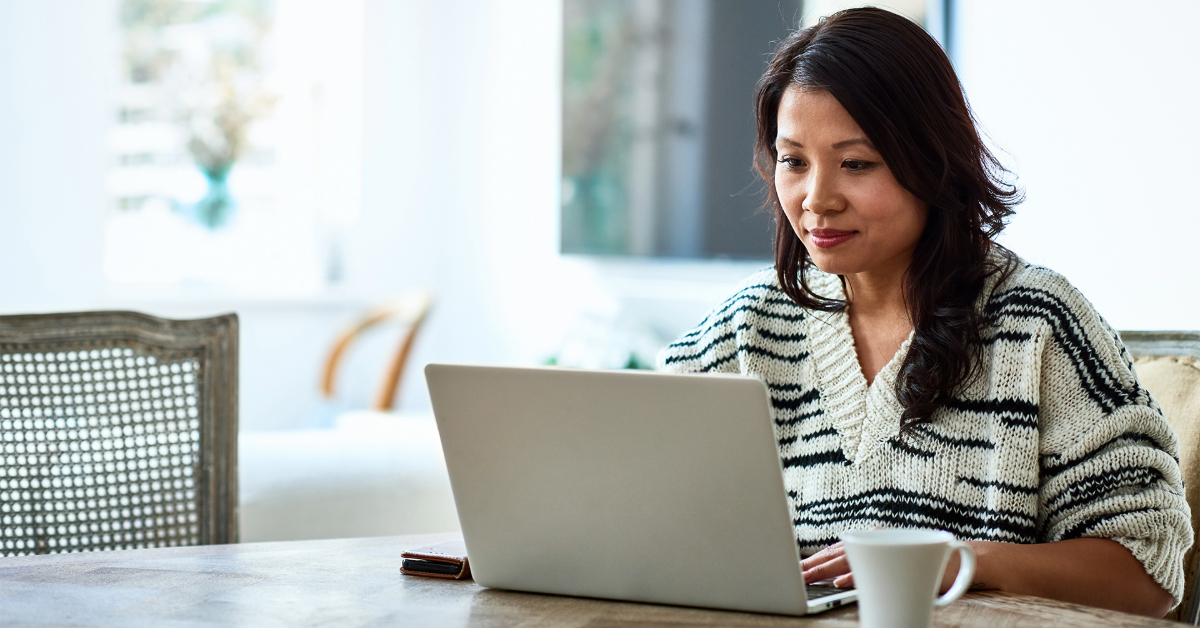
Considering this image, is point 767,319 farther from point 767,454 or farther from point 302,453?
point 302,453

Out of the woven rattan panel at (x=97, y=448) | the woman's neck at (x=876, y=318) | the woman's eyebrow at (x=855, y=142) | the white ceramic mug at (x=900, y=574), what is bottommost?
the woven rattan panel at (x=97, y=448)

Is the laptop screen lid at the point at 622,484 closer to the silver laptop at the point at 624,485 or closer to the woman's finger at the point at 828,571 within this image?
the silver laptop at the point at 624,485

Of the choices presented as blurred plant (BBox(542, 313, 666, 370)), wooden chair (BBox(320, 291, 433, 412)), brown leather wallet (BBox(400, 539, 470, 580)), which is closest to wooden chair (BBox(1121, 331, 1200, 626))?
brown leather wallet (BBox(400, 539, 470, 580))

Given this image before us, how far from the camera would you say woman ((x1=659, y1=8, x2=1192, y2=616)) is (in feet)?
3.51

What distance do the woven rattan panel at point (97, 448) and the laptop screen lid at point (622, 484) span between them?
702 millimetres

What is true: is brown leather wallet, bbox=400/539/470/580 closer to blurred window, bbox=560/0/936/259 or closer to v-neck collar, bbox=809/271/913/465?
v-neck collar, bbox=809/271/913/465

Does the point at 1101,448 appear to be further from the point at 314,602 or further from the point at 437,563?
the point at 314,602

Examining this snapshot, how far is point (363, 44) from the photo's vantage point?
4637 millimetres

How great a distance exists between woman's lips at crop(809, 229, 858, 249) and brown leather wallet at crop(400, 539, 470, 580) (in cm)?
50

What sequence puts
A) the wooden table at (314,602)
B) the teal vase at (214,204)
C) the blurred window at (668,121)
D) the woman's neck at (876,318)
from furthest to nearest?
the teal vase at (214,204)
the blurred window at (668,121)
the woman's neck at (876,318)
the wooden table at (314,602)

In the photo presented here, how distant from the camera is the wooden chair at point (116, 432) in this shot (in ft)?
4.69

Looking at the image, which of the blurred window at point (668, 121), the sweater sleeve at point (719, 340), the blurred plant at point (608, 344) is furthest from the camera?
the blurred plant at point (608, 344)

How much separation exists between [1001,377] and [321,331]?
148 inches

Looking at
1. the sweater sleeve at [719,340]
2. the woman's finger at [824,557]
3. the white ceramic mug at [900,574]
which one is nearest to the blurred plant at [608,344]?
the sweater sleeve at [719,340]
